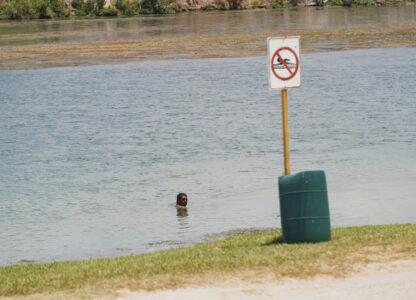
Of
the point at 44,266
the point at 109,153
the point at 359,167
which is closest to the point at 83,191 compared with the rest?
the point at 109,153

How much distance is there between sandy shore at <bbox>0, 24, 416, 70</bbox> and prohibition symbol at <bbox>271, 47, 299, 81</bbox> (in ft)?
139

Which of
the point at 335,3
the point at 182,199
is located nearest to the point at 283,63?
the point at 182,199

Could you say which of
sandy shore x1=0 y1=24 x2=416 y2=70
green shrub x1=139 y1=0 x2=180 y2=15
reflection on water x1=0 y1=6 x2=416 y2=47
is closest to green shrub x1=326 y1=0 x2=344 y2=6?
reflection on water x1=0 y1=6 x2=416 y2=47

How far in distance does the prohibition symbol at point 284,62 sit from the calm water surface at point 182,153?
16.8ft

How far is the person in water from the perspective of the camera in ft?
63.4

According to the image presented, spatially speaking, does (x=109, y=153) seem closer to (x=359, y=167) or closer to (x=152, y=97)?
(x=359, y=167)

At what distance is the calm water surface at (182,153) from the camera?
60.5 ft

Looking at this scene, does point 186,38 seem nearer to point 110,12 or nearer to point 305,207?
point 110,12

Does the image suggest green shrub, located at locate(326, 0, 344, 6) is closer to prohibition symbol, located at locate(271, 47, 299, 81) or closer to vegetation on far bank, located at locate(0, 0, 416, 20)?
vegetation on far bank, located at locate(0, 0, 416, 20)

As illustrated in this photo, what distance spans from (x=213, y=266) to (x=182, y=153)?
15.4 metres

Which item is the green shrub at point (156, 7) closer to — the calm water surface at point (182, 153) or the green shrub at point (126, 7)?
the green shrub at point (126, 7)

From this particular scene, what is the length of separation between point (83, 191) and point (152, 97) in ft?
58.8

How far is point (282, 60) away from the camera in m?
12.8

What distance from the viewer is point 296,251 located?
1173cm
